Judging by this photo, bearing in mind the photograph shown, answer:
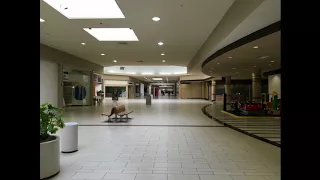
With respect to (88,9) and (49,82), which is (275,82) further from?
(49,82)

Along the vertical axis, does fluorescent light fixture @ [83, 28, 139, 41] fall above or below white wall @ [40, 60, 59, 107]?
above

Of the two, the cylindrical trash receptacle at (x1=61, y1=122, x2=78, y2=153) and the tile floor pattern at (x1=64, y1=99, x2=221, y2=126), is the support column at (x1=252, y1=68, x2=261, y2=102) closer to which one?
the tile floor pattern at (x1=64, y1=99, x2=221, y2=126)

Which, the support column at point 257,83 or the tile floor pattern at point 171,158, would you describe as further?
the support column at point 257,83

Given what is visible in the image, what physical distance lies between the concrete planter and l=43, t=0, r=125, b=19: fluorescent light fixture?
4.52 meters

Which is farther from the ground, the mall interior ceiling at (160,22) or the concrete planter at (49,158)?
the mall interior ceiling at (160,22)

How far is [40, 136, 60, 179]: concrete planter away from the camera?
3273 millimetres

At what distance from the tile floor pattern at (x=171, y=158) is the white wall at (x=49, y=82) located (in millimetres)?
7470

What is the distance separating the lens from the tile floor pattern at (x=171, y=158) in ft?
11.5

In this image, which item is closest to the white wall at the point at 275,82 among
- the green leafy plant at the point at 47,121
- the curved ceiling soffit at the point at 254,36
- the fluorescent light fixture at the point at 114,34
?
the curved ceiling soffit at the point at 254,36

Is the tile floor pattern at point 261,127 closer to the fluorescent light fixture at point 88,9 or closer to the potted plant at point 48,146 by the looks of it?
the potted plant at point 48,146

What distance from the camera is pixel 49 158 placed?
336 cm

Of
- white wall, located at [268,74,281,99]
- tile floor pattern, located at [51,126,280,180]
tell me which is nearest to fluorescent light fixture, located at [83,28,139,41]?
tile floor pattern, located at [51,126,280,180]
